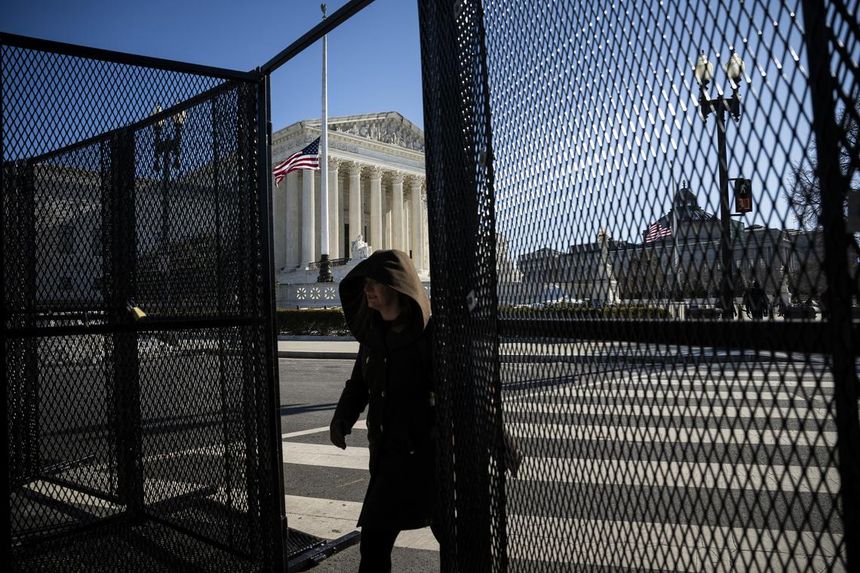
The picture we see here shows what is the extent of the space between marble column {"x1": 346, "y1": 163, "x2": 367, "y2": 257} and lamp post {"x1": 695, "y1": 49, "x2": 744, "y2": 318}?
52891 mm

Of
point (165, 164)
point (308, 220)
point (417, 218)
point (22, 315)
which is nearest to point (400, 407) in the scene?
point (165, 164)

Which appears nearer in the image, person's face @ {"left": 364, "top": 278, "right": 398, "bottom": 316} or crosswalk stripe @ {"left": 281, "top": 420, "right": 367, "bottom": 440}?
person's face @ {"left": 364, "top": 278, "right": 398, "bottom": 316}

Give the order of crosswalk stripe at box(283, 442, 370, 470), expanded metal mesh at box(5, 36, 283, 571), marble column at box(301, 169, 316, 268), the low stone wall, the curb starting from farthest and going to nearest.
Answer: marble column at box(301, 169, 316, 268), the low stone wall, the curb, crosswalk stripe at box(283, 442, 370, 470), expanded metal mesh at box(5, 36, 283, 571)

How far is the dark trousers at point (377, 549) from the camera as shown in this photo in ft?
9.07

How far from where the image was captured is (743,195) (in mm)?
1205

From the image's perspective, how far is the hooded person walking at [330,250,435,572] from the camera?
2764mm

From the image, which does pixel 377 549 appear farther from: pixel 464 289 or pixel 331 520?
pixel 331 520

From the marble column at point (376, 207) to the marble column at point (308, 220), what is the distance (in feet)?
20.8

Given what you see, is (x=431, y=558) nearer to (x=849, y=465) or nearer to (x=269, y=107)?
(x=269, y=107)

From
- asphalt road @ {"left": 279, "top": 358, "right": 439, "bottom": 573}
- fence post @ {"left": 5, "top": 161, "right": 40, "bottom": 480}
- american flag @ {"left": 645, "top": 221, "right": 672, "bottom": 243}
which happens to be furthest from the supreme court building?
american flag @ {"left": 645, "top": 221, "right": 672, "bottom": 243}

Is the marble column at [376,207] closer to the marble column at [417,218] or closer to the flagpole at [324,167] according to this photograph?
the marble column at [417,218]

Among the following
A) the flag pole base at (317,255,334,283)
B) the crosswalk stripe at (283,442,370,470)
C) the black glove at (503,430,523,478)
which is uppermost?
the flag pole base at (317,255,334,283)

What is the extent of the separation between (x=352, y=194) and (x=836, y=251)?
54.5 meters

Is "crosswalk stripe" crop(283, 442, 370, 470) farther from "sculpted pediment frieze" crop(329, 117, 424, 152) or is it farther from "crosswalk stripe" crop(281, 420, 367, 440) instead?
"sculpted pediment frieze" crop(329, 117, 424, 152)
